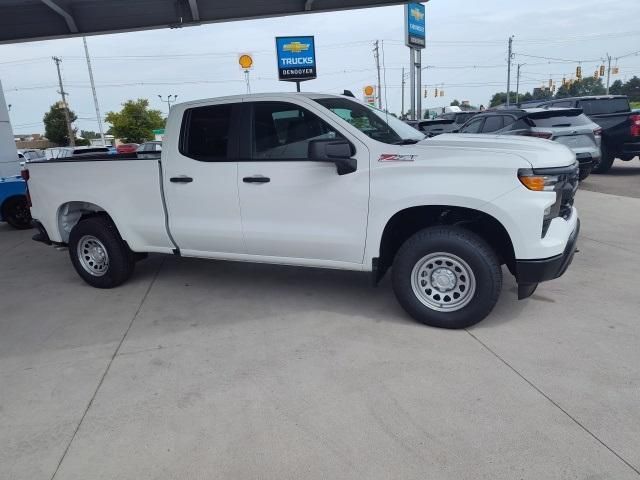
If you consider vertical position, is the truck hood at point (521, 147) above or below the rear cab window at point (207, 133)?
below

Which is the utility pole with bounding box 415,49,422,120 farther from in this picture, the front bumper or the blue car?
the front bumper

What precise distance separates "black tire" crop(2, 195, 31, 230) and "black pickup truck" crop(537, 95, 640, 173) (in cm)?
1242

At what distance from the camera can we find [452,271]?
3834 millimetres

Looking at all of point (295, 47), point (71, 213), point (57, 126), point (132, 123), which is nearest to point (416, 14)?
point (295, 47)

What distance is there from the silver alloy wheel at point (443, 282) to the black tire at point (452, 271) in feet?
0.06

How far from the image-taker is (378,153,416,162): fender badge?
3.75 metres

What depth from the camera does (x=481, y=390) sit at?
307 cm

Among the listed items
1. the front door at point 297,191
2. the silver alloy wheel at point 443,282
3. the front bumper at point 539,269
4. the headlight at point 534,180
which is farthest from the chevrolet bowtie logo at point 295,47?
the front bumper at point 539,269

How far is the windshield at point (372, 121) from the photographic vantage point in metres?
4.12

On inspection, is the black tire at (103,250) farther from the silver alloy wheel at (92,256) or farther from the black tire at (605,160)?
the black tire at (605,160)

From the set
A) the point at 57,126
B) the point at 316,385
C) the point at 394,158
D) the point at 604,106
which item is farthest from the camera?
the point at 57,126

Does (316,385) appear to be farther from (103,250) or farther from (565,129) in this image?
(565,129)

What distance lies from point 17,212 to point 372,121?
8.67m

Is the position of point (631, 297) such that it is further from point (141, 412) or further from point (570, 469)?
point (141, 412)
